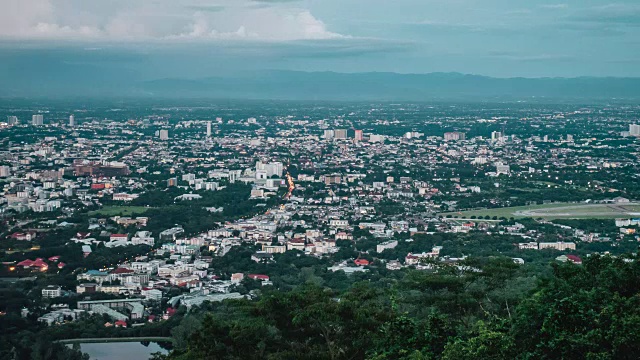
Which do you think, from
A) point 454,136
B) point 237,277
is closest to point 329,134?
point 454,136

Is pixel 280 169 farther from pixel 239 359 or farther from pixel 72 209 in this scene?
pixel 239 359

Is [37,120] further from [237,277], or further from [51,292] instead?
[51,292]

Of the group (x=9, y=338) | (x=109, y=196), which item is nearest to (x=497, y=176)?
(x=109, y=196)

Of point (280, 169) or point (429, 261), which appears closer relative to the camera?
point (429, 261)

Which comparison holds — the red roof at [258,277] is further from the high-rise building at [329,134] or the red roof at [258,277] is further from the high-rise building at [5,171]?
the high-rise building at [329,134]

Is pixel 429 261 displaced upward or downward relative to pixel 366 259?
upward

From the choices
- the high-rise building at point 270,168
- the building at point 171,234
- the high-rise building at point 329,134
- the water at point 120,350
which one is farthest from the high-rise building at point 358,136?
the water at point 120,350

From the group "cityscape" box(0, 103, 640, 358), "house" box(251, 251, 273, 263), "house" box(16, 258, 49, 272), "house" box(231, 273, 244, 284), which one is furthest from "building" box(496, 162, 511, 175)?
"house" box(16, 258, 49, 272)

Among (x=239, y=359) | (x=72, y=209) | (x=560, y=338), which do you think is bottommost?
(x=72, y=209)

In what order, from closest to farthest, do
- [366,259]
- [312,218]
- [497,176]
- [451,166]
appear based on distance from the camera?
[366,259]
[312,218]
[497,176]
[451,166]
